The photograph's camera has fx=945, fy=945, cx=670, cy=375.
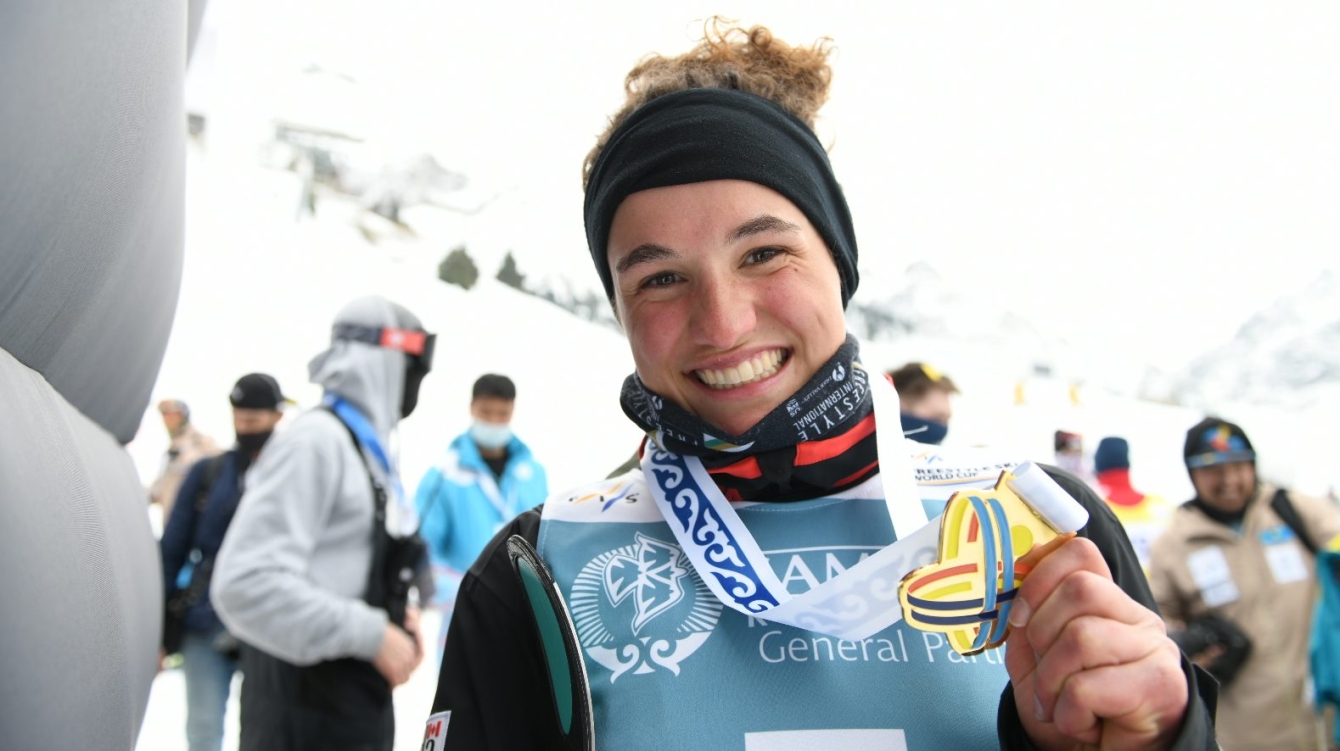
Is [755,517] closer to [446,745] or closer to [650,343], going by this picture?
[650,343]

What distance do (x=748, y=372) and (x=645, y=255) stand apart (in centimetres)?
22

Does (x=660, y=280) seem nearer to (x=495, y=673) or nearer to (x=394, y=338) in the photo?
(x=495, y=673)

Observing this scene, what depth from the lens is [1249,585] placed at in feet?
13.2

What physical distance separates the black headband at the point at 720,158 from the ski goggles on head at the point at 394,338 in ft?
7.75

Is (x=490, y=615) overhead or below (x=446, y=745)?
overhead

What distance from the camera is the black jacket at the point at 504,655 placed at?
1239 millimetres

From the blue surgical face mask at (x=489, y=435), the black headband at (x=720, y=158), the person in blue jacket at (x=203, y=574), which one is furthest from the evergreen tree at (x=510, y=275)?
the black headband at (x=720, y=158)

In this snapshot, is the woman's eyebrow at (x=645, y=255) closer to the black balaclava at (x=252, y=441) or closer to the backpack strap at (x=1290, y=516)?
the black balaclava at (x=252, y=441)

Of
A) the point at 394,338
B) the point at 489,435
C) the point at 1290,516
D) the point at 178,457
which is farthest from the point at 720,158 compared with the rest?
the point at 178,457

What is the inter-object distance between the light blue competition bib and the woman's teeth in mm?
185

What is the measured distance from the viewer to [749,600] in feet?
3.94

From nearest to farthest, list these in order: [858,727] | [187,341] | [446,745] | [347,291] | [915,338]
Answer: [858,727] → [446,745] → [187,341] → [347,291] → [915,338]

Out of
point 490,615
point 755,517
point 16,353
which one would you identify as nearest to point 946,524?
point 755,517

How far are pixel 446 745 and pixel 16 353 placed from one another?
770 millimetres
